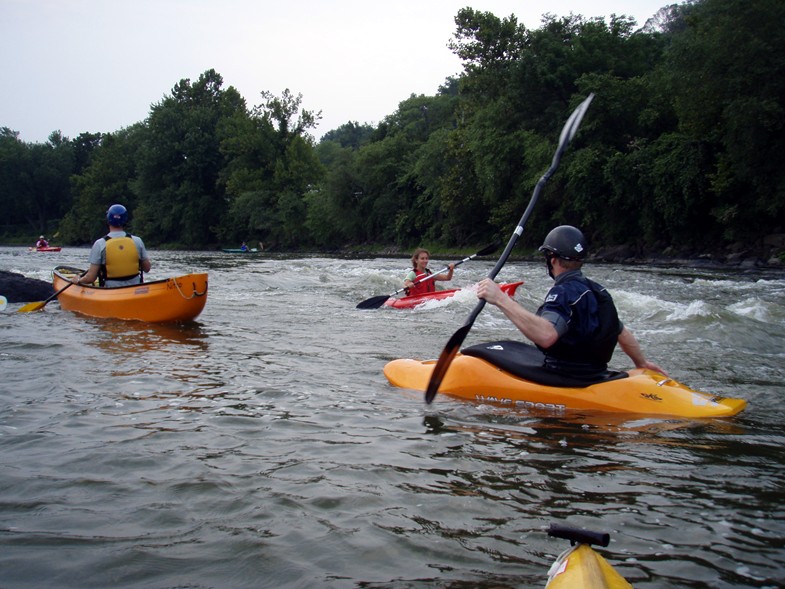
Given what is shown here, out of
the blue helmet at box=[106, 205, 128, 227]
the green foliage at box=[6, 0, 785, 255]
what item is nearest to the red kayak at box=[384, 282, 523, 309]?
the blue helmet at box=[106, 205, 128, 227]

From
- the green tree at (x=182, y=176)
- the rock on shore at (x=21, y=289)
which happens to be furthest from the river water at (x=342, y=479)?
the green tree at (x=182, y=176)

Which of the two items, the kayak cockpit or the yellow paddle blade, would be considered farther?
the yellow paddle blade

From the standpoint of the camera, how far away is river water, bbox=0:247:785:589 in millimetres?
2369

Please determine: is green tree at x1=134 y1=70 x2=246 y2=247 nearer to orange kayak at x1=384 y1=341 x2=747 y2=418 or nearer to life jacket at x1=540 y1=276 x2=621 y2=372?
orange kayak at x1=384 y1=341 x2=747 y2=418

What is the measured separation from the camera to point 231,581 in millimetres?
2264

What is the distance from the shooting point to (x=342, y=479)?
3188 mm

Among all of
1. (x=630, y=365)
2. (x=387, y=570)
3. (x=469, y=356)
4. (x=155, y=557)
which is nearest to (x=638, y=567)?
(x=387, y=570)

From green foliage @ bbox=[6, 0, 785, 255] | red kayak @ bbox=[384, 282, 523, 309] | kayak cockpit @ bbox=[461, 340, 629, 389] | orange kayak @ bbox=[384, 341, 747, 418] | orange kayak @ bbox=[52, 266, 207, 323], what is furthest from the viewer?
green foliage @ bbox=[6, 0, 785, 255]

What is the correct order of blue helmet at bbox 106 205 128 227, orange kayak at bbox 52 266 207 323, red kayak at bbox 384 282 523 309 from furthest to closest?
red kayak at bbox 384 282 523 309 → orange kayak at bbox 52 266 207 323 → blue helmet at bbox 106 205 128 227

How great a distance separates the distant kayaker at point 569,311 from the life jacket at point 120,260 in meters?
6.14

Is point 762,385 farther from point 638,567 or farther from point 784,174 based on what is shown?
point 784,174

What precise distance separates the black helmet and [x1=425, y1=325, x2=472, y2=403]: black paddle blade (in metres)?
0.78

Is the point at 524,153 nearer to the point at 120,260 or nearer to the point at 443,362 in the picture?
the point at 120,260

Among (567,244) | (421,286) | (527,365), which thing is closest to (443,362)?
(527,365)
